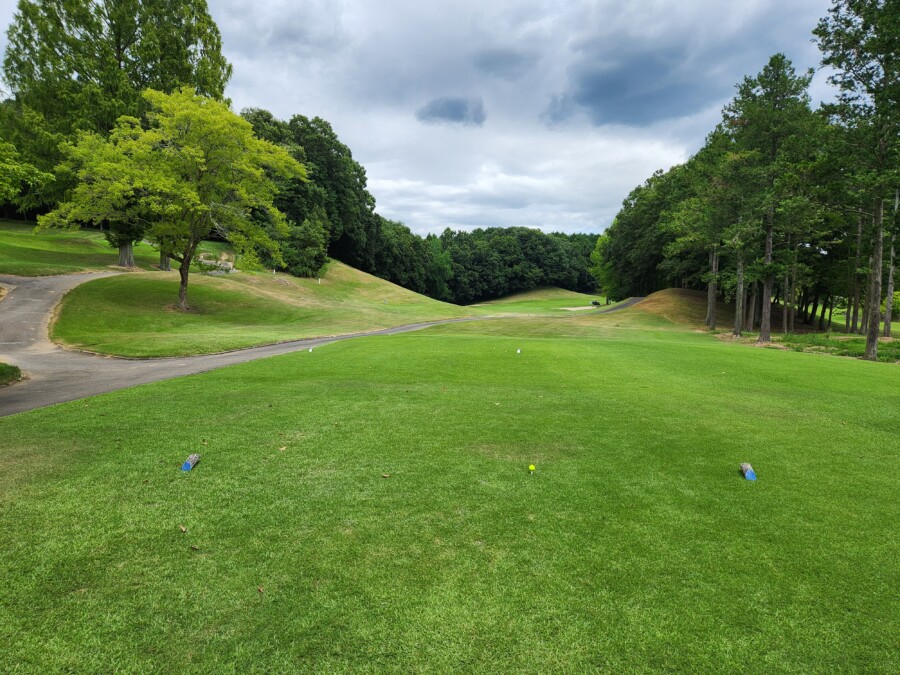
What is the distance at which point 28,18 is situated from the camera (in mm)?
32188

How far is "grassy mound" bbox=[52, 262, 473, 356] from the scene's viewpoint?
19.5 m

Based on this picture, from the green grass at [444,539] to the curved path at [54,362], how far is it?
2.63 m

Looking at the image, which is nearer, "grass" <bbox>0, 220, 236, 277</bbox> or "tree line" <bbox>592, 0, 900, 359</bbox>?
"tree line" <bbox>592, 0, 900, 359</bbox>

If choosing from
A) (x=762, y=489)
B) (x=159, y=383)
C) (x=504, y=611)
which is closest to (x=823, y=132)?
(x=762, y=489)

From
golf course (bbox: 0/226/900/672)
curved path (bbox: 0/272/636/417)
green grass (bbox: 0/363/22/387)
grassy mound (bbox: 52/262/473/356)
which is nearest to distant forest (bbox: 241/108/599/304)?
grassy mound (bbox: 52/262/473/356)

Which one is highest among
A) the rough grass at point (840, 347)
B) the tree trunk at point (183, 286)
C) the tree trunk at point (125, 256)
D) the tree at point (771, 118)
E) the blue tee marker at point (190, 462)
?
the tree at point (771, 118)

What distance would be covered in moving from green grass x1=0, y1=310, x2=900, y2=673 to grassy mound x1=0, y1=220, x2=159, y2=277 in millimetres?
34419

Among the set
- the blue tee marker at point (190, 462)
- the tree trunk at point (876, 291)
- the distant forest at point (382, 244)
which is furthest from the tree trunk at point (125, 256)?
the tree trunk at point (876, 291)

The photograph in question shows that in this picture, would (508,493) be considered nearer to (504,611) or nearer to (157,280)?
(504,611)

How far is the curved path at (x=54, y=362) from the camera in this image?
10.2 metres

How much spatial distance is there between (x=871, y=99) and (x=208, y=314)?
39576mm

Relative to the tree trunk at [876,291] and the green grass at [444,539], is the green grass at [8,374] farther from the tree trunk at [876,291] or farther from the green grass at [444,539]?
the tree trunk at [876,291]

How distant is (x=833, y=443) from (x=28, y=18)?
172 ft

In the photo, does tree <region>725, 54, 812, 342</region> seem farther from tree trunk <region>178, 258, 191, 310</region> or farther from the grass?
the grass
